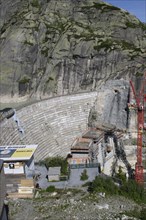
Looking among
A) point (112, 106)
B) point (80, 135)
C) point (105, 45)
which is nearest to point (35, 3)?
point (105, 45)

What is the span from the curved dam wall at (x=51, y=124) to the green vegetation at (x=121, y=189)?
9604 millimetres

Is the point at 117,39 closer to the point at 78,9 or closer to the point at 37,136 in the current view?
the point at 78,9

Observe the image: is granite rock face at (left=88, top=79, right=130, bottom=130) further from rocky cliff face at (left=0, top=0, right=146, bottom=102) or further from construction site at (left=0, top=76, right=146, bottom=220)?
rocky cliff face at (left=0, top=0, right=146, bottom=102)

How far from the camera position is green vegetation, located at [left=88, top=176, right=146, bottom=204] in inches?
953

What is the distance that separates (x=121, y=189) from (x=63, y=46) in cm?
3164

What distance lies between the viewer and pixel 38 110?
3894cm

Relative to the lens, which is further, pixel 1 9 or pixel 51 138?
pixel 1 9

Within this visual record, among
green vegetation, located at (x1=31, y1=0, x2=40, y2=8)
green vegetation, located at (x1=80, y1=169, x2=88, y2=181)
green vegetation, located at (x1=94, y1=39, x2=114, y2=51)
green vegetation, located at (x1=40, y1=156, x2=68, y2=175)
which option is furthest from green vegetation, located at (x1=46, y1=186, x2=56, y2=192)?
green vegetation, located at (x1=31, y1=0, x2=40, y2=8)

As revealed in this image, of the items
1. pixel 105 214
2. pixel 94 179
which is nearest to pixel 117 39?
pixel 94 179

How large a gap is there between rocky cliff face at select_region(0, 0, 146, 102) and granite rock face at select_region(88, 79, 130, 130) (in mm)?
2796

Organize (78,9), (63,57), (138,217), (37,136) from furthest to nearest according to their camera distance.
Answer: (78,9) < (63,57) < (37,136) < (138,217)

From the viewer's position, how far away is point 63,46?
52344 millimetres

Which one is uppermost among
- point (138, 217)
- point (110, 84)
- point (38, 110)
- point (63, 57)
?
point (63, 57)

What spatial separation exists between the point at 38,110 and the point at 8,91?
595 inches
